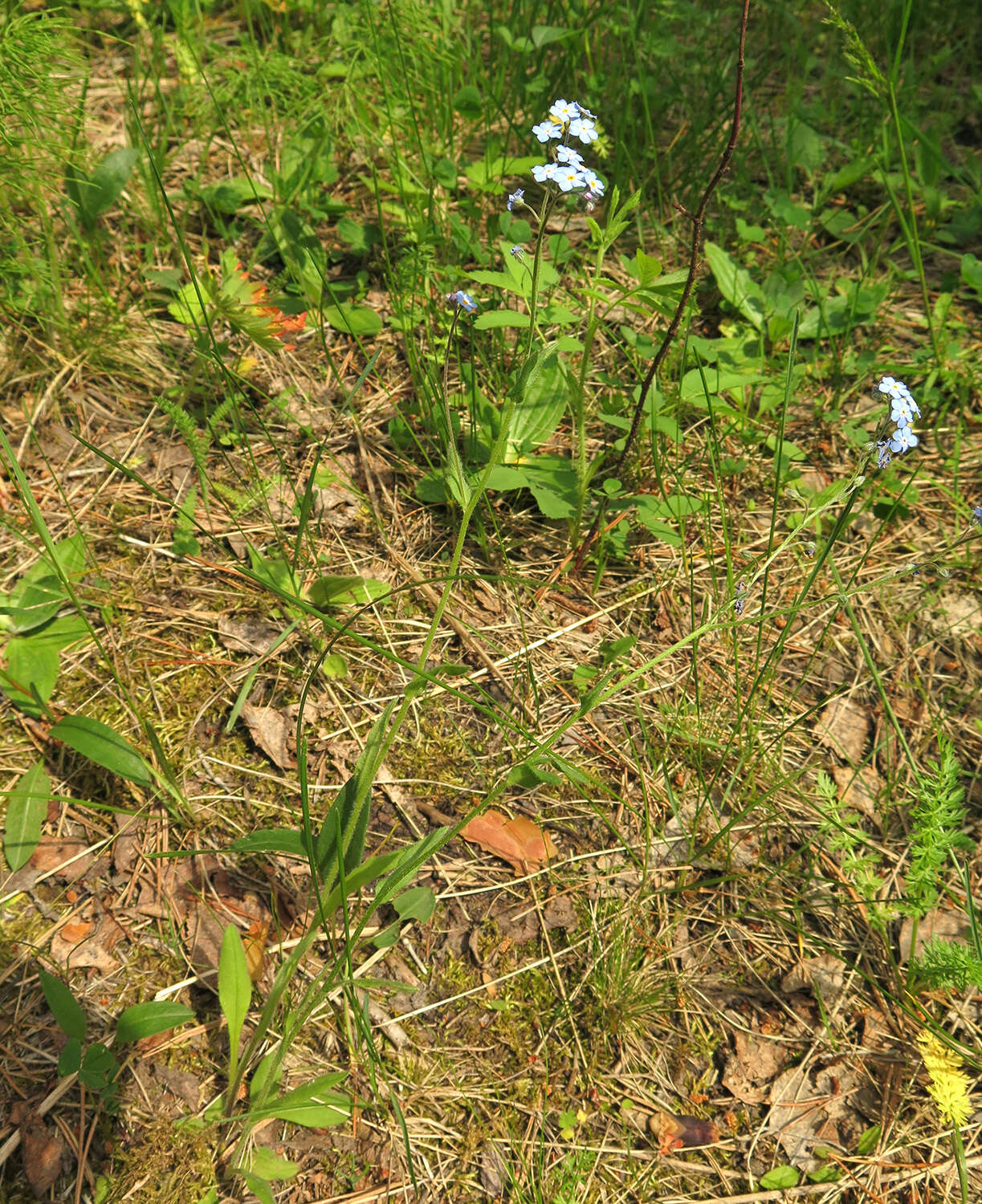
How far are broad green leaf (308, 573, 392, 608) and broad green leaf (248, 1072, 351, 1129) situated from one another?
2.97 feet

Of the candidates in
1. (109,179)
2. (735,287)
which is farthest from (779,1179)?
(109,179)

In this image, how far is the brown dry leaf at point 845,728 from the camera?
1950 millimetres

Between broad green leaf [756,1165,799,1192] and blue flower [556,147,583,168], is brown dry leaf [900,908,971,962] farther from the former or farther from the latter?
blue flower [556,147,583,168]

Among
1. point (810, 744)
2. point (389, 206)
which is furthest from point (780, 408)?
point (389, 206)

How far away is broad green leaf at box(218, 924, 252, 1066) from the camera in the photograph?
1452 mm

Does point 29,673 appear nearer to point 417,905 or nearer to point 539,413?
point 417,905

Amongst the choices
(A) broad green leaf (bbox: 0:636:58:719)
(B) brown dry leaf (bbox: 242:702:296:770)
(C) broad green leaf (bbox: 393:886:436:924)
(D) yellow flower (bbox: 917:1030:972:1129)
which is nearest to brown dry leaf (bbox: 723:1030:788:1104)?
(D) yellow flower (bbox: 917:1030:972:1129)

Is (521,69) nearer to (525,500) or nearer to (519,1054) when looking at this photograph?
(525,500)

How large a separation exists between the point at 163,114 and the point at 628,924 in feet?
8.36

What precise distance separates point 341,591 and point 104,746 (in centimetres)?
55

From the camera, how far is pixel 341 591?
1931 millimetres

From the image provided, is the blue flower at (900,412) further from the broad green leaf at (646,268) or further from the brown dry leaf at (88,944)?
the brown dry leaf at (88,944)

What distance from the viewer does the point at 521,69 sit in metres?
2.61

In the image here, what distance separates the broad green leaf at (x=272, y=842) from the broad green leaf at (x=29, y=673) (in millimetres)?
581
